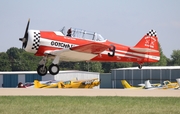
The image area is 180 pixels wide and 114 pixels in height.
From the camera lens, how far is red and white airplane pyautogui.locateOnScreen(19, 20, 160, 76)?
952 inches

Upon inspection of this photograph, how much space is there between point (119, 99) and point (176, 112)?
4.51m

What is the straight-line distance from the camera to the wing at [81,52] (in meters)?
23.7

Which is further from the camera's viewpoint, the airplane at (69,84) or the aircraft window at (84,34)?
the airplane at (69,84)

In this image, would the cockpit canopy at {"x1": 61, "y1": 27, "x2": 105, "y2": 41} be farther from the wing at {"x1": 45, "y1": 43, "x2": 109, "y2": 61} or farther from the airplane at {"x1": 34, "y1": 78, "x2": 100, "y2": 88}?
the airplane at {"x1": 34, "y1": 78, "x2": 100, "y2": 88}

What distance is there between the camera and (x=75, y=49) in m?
24.1

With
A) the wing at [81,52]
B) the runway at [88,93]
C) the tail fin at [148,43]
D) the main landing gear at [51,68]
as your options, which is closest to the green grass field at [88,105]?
the runway at [88,93]

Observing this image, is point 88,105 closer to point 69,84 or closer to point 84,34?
point 84,34

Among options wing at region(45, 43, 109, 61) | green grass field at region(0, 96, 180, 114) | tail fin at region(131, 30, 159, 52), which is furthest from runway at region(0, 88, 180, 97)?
tail fin at region(131, 30, 159, 52)

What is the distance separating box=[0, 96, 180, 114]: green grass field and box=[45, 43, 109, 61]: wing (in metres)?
3.82

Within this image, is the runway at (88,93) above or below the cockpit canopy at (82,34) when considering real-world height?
below

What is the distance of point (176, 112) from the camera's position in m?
16.1

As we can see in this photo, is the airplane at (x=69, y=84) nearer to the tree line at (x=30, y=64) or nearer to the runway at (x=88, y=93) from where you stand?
the runway at (x=88, y=93)

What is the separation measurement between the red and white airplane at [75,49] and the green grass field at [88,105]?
4045 millimetres

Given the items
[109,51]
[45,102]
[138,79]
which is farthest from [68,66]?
[45,102]
